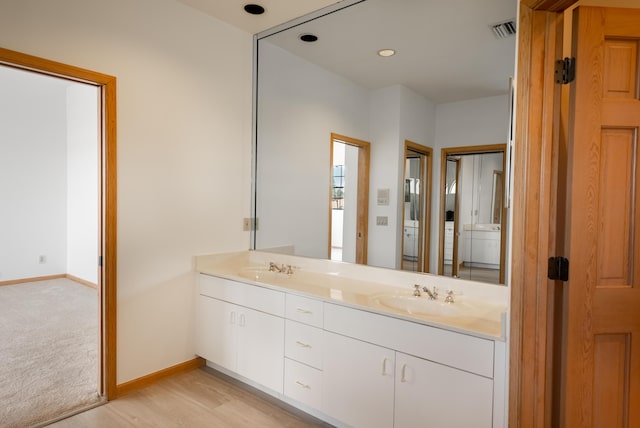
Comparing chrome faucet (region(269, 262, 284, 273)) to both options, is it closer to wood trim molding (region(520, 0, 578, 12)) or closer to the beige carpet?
the beige carpet

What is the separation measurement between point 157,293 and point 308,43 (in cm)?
222

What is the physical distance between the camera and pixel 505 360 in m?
1.56

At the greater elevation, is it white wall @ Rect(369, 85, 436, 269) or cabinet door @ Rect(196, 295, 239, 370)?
white wall @ Rect(369, 85, 436, 269)

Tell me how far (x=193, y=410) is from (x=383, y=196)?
1.85 metres

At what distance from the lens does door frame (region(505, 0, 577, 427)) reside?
5.08ft

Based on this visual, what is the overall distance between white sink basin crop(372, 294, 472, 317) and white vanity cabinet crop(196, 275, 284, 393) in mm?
668

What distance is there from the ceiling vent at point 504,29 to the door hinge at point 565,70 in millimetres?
515

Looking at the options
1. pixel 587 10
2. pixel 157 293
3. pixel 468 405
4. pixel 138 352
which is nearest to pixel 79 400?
pixel 138 352

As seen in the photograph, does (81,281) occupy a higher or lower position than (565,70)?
lower

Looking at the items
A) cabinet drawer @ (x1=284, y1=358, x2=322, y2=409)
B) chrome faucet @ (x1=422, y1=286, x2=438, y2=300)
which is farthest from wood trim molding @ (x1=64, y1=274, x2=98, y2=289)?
chrome faucet @ (x1=422, y1=286, x2=438, y2=300)

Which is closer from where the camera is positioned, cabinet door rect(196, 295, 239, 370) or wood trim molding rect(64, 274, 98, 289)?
cabinet door rect(196, 295, 239, 370)

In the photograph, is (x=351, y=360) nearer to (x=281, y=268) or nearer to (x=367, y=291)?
(x=367, y=291)

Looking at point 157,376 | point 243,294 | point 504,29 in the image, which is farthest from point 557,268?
point 157,376

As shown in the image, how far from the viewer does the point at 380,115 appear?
2582mm
